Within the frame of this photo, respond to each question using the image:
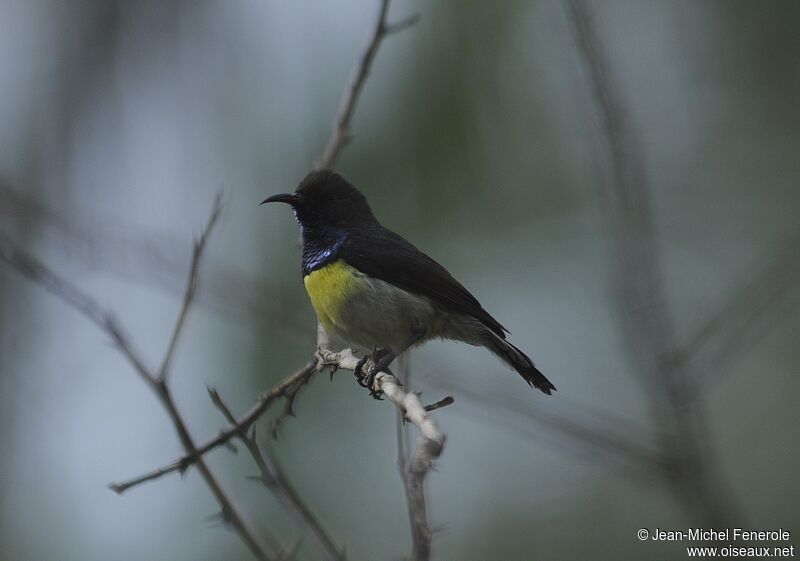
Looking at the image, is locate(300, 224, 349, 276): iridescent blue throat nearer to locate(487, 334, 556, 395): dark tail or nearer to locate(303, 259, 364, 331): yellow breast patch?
locate(303, 259, 364, 331): yellow breast patch

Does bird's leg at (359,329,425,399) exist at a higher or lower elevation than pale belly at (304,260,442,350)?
lower

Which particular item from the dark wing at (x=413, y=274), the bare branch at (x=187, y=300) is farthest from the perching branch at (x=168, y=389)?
the dark wing at (x=413, y=274)

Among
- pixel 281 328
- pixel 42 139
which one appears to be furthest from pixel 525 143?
pixel 281 328

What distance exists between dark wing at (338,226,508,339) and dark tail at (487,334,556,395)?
7 cm

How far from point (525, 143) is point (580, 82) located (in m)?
11.4

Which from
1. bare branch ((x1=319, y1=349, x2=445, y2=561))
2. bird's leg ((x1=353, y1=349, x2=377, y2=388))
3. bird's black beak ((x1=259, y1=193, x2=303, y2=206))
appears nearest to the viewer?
bare branch ((x1=319, y1=349, x2=445, y2=561))

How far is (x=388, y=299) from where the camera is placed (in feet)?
18.0

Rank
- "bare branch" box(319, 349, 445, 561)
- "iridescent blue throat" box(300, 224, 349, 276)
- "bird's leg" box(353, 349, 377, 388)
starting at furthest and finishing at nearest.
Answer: "iridescent blue throat" box(300, 224, 349, 276) < "bird's leg" box(353, 349, 377, 388) < "bare branch" box(319, 349, 445, 561)

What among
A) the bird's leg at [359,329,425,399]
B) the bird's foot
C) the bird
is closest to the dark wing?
the bird

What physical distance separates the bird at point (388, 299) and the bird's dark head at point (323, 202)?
60mm

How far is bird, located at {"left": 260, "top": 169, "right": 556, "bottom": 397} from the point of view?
5.41 m

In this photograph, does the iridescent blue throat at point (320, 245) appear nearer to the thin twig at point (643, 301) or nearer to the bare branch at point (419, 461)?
the bare branch at point (419, 461)

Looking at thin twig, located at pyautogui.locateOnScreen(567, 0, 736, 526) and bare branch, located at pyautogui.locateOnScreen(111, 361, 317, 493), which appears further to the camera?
bare branch, located at pyautogui.locateOnScreen(111, 361, 317, 493)

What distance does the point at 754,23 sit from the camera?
14.3 meters
